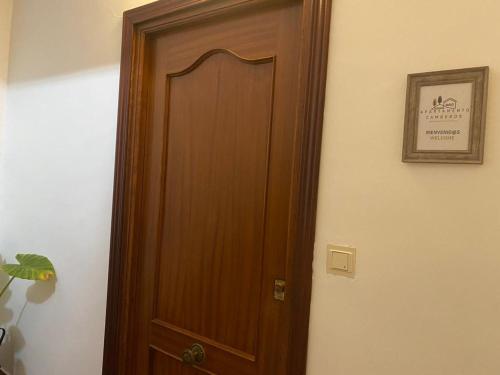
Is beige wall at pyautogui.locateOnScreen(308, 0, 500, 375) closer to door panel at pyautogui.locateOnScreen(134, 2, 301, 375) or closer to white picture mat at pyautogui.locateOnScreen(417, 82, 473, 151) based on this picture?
white picture mat at pyautogui.locateOnScreen(417, 82, 473, 151)

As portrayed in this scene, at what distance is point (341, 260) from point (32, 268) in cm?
150

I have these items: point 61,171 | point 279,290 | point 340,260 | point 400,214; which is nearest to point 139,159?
point 61,171

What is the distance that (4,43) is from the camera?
6.96 ft

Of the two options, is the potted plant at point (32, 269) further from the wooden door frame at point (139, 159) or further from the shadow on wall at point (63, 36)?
the shadow on wall at point (63, 36)

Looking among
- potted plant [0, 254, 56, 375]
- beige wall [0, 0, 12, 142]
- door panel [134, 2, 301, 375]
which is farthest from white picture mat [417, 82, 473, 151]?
beige wall [0, 0, 12, 142]

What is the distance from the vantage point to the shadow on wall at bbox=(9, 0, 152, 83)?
5.28 ft

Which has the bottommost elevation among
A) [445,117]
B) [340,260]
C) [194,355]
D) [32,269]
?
[194,355]

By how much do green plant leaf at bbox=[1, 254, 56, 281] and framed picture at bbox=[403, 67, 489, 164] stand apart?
166cm

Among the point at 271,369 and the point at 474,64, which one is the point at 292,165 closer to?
the point at 474,64

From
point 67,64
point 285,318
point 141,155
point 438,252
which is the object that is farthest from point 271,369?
point 67,64

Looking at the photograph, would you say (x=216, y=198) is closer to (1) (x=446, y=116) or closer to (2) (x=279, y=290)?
(2) (x=279, y=290)

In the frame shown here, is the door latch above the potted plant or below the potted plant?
above

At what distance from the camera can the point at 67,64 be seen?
179 centimetres

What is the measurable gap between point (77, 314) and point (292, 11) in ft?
5.18
